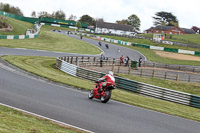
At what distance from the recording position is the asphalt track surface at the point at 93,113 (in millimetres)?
10922

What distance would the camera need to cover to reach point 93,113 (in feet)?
40.9

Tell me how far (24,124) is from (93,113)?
3.90m

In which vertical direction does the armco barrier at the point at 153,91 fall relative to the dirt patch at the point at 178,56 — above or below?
above

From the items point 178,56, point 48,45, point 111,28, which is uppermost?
point 111,28

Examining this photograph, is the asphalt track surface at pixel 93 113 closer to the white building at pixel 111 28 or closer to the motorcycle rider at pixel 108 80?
the motorcycle rider at pixel 108 80

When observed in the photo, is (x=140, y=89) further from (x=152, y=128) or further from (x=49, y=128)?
(x=49, y=128)

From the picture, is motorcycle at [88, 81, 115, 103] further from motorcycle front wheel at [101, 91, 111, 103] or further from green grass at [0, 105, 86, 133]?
green grass at [0, 105, 86, 133]

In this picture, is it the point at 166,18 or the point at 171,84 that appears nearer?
the point at 171,84

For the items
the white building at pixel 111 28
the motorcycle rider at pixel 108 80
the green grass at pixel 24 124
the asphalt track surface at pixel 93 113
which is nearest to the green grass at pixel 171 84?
the asphalt track surface at pixel 93 113

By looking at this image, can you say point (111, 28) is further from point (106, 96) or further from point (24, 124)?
point (24, 124)

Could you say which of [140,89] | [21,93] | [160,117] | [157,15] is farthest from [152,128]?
[157,15]

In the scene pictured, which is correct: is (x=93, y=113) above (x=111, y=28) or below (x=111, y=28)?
below

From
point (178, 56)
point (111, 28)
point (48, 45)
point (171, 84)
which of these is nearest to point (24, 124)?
point (171, 84)

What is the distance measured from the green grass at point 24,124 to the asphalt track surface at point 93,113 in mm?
747
